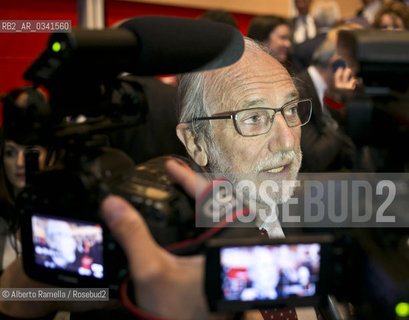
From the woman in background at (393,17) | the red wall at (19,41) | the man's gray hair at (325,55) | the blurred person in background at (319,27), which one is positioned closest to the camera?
the red wall at (19,41)

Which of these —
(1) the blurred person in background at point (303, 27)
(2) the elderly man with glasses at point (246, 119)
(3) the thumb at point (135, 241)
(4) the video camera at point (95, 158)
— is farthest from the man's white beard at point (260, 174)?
(1) the blurred person in background at point (303, 27)

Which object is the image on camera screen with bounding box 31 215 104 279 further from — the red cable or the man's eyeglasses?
the man's eyeglasses

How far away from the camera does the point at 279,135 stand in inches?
37.3

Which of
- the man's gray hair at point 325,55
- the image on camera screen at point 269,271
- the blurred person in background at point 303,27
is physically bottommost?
the blurred person in background at point 303,27

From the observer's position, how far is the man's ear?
101 centimetres

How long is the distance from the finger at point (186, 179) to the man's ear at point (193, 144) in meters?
0.45

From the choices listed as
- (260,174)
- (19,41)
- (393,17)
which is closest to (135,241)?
(260,174)

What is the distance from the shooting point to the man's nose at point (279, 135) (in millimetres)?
941

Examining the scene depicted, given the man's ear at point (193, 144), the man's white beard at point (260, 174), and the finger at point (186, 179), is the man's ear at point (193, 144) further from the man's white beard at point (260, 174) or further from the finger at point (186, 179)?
the finger at point (186, 179)

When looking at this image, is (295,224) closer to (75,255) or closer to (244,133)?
(244,133)

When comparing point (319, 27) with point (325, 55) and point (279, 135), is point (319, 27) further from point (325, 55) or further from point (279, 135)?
point (279, 135)

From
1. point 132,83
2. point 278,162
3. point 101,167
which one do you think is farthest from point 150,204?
point 278,162

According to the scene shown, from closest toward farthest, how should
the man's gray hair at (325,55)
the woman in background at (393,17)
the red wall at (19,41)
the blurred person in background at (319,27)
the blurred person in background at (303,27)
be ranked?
the red wall at (19,41) < the man's gray hair at (325,55) < the woman in background at (393,17) < the blurred person in background at (319,27) < the blurred person in background at (303,27)

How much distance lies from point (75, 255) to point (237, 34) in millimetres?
342
